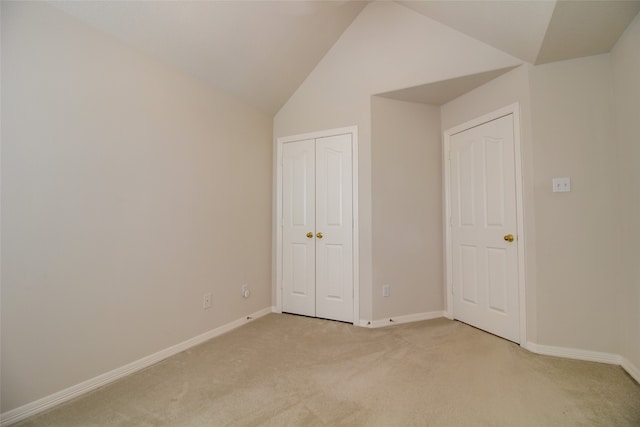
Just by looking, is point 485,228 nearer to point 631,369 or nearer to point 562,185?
point 562,185

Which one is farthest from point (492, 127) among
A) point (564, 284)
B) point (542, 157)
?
point (564, 284)

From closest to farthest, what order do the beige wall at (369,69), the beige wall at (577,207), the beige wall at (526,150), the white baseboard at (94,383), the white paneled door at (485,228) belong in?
the white baseboard at (94,383) → the beige wall at (577,207) → the beige wall at (526,150) → the white paneled door at (485,228) → the beige wall at (369,69)

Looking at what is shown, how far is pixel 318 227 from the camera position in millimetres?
3070

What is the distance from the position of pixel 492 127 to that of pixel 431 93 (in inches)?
25.9

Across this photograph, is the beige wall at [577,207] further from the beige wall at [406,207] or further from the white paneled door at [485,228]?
the beige wall at [406,207]

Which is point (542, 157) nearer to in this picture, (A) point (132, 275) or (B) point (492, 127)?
(B) point (492, 127)

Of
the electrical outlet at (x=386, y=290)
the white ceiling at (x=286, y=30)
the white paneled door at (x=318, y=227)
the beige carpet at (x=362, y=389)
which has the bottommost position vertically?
the beige carpet at (x=362, y=389)

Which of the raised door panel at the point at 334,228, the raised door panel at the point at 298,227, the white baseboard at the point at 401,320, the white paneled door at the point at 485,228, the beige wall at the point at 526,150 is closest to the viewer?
the beige wall at the point at 526,150

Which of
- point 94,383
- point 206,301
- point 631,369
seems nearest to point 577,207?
point 631,369

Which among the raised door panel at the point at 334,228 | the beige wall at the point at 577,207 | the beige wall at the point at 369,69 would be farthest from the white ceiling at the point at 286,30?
the raised door panel at the point at 334,228

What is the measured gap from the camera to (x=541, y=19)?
1.84 metres

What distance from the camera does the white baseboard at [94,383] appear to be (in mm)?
1419

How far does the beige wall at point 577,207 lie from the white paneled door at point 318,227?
1580mm

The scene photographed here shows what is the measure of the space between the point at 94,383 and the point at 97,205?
42.1 inches
